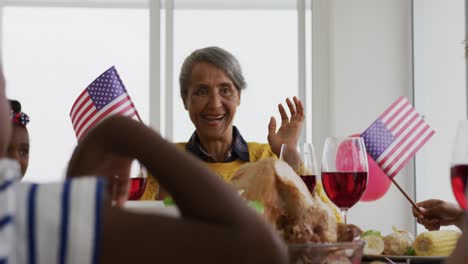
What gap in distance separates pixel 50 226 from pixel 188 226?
0.32ft

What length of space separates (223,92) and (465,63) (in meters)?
2.67

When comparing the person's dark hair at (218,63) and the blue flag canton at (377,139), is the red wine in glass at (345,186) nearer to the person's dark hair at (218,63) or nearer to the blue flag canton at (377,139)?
the blue flag canton at (377,139)

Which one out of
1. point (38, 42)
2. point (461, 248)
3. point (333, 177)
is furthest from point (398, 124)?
point (38, 42)

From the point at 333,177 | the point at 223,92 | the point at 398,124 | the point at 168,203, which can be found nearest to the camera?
the point at 168,203

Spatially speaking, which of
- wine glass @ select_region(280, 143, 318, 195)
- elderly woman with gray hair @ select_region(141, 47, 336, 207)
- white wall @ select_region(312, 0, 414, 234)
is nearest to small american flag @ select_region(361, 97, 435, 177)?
wine glass @ select_region(280, 143, 318, 195)

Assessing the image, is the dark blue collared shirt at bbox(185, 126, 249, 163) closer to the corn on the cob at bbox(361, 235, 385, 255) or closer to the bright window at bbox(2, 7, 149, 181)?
the corn on the cob at bbox(361, 235, 385, 255)

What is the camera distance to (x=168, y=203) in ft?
2.77

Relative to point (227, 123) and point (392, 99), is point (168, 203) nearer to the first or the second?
point (227, 123)

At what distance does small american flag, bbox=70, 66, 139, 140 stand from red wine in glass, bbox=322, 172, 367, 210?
61cm

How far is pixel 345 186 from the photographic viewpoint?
1.28 metres

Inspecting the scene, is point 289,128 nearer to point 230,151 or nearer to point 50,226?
point 230,151

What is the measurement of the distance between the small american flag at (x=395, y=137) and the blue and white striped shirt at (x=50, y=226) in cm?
134

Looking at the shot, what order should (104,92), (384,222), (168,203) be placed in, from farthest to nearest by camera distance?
(384,222)
(104,92)
(168,203)

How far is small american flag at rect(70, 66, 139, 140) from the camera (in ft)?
5.73
